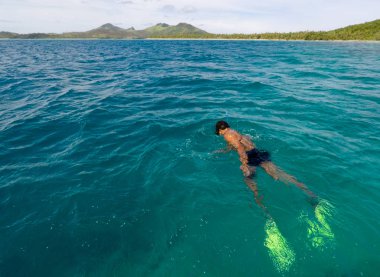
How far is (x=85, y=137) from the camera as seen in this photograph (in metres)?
12.3

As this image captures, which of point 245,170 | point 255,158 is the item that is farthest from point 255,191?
point 255,158

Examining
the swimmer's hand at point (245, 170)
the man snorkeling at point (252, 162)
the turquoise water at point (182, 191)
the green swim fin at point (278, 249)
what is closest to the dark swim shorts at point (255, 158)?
the man snorkeling at point (252, 162)

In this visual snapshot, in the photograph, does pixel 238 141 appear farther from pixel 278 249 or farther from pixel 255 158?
pixel 278 249

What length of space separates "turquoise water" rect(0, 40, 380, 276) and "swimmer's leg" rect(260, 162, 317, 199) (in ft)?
0.84

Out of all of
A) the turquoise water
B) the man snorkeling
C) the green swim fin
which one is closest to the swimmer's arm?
the man snorkeling

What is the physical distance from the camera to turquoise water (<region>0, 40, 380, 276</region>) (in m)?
6.11

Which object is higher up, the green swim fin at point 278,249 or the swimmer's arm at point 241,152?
the swimmer's arm at point 241,152

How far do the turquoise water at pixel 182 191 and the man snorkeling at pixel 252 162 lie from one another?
0.27 m

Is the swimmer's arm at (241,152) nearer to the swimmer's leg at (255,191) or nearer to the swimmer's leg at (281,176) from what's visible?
the swimmer's leg at (255,191)

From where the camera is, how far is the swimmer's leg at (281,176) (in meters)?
8.16

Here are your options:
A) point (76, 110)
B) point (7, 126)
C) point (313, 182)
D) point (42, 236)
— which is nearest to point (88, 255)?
point (42, 236)

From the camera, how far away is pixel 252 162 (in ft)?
30.9

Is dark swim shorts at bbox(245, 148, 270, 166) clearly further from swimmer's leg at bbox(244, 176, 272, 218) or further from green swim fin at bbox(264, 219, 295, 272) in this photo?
green swim fin at bbox(264, 219, 295, 272)

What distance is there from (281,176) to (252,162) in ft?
3.70
